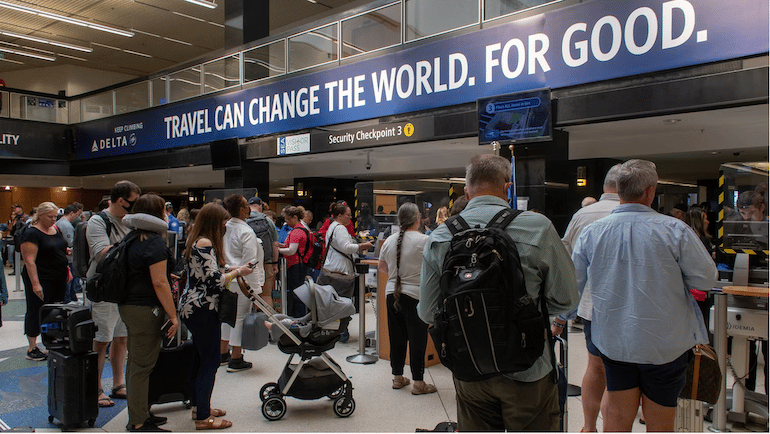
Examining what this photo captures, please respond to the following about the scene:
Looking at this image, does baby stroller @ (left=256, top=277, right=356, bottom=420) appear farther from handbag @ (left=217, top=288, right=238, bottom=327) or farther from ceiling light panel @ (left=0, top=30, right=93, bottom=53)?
ceiling light panel @ (left=0, top=30, right=93, bottom=53)

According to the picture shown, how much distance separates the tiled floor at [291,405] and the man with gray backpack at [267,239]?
1.09 m

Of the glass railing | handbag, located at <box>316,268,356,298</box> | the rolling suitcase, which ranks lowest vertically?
the rolling suitcase

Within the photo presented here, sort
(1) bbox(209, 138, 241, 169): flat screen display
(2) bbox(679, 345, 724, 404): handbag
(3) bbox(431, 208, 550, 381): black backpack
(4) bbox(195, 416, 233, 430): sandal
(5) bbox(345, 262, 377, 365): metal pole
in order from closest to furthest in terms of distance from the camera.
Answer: (3) bbox(431, 208, 550, 381): black backpack
(2) bbox(679, 345, 724, 404): handbag
(4) bbox(195, 416, 233, 430): sandal
(5) bbox(345, 262, 377, 365): metal pole
(1) bbox(209, 138, 241, 169): flat screen display

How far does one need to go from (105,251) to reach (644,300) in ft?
11.8

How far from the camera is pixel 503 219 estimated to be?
191 centimetres

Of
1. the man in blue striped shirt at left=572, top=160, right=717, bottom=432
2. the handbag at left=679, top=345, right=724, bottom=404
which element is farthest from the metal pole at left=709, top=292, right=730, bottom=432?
the man in blue striped shirt at left=572, top=160, right=717, bottom=432

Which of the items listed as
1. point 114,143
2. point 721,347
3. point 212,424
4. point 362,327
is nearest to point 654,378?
point 721,347

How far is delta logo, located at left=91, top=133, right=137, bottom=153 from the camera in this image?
43.3ft

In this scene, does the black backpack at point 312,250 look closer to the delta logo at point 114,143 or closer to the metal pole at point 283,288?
the metal pole at point 283,288

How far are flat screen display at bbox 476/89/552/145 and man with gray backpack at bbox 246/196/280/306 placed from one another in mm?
2932

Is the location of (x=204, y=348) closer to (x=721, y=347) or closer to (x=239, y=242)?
(x=239, y=242)

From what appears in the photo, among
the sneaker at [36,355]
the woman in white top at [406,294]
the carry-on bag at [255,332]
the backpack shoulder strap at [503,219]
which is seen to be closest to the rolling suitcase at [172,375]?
the carry-on bag at [255,332]

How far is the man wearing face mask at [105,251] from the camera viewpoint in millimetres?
3977

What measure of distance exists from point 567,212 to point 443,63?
2.77 metres
